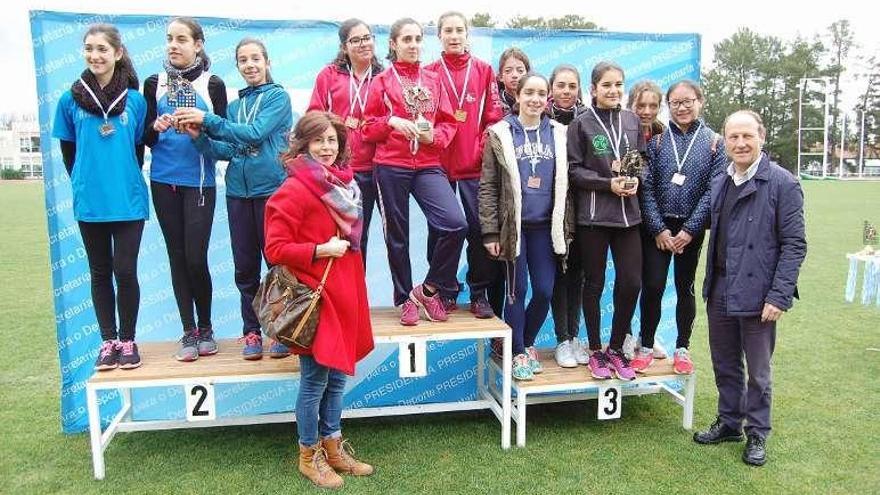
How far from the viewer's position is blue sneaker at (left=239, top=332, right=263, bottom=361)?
3641 mm

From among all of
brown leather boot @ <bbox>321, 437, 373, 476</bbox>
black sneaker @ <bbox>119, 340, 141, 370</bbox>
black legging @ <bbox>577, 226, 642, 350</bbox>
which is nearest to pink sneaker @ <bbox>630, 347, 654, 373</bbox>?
black legging @ <bbox>577, 226, 642, 350</bbox>

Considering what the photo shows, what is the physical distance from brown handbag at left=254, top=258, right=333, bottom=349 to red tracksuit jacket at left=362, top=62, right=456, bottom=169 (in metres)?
0.83

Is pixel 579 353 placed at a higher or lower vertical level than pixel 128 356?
lower

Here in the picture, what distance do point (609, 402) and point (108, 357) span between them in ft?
9.20

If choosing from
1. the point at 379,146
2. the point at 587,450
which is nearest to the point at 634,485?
the point at 587,450

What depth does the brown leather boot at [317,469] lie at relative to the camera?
3.28 meters

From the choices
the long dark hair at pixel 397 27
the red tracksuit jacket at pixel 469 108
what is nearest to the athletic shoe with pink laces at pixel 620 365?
the red tracksuit jacket at pixel 469 108

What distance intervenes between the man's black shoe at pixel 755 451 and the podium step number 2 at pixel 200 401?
Result: 112 inches

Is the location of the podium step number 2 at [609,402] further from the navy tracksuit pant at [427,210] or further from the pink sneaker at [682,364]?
the navy tracksuit pant at [427,210]

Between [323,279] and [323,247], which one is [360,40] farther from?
[323,279]

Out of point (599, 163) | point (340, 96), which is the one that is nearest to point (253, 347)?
point (340, 96)

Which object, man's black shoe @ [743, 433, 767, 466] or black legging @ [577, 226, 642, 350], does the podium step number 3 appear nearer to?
black legging @ [577, 226, 642, 350]

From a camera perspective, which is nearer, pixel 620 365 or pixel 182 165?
pixel 182 165

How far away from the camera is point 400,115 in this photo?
3.59m
